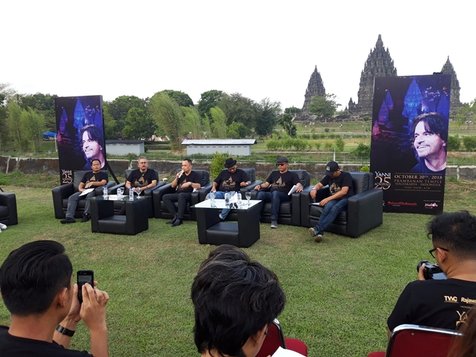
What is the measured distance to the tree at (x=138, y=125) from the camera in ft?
108

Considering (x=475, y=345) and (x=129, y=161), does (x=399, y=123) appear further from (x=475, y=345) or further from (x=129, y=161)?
(x=129, y=161)

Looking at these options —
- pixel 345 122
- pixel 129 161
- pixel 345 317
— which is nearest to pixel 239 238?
pixel 345 317

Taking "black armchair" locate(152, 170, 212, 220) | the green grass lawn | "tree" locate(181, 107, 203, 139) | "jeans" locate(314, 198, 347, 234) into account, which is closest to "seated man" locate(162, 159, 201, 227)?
"black armchair" locate(152, 170, 212, 220)

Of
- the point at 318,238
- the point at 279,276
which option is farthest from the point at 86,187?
the point at 279,276

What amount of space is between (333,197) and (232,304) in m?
4.31

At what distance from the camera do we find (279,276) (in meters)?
3.83

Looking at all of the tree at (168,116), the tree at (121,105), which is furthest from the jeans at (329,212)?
the tree at (121,105)

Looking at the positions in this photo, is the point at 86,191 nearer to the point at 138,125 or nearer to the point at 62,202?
the point at 62,202

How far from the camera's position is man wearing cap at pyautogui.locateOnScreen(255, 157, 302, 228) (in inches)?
228

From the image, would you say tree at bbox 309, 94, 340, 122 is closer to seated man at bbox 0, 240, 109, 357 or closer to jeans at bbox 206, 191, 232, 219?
jeans at bbox 206, 191, 232, 219

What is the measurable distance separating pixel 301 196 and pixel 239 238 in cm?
135

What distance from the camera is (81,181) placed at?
22.3 feet

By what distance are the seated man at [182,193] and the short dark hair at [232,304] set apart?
196 inches

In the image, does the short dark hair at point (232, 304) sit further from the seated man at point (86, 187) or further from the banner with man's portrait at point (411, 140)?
the banner with man's portrait at point (411, 140)
